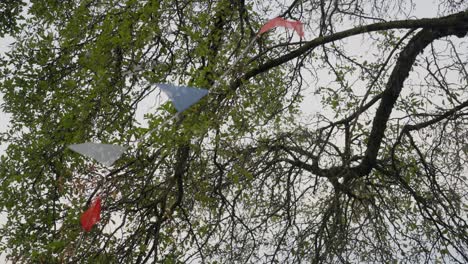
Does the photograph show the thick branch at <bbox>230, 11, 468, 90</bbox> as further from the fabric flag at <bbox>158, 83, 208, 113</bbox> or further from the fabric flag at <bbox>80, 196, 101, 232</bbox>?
the fabric flag at <bbox>80, 196, 101, 232</bbox>

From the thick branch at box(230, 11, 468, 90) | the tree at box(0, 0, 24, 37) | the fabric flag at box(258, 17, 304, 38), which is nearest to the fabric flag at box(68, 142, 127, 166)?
the thick branch at box(230, 11, 468, 90)

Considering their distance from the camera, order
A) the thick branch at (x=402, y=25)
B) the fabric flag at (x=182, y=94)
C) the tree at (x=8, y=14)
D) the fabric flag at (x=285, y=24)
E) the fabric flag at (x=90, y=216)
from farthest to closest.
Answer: the tree at (x=8, y=14) → the fabric flag at (x=285, y=24) → the thick branch at (x=402, y=25) → the fabric flag at (x=90, y=216) → the fabric flag at (x=182, y=94)

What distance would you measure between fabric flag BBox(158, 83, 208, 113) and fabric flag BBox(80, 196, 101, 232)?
1.27m

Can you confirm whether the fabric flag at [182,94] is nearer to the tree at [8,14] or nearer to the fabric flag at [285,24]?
the fabric flag at [285,24]

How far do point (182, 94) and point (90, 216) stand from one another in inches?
56.9

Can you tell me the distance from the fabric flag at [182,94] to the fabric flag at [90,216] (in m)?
1.27

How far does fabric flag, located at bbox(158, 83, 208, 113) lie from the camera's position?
10.1ft

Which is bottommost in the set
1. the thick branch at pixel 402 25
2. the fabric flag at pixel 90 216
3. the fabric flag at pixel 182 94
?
the fabric flag at pixel 90 216

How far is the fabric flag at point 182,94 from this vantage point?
3.09 meters

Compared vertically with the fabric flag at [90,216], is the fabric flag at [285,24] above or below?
above

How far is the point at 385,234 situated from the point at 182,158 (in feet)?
8.77

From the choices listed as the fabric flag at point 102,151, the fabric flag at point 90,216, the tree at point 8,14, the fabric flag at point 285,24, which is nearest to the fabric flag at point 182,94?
the fabric flag at point 102,151

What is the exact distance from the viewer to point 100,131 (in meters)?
4.36

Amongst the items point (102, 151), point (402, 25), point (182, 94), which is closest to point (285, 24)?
point (402, 25)
